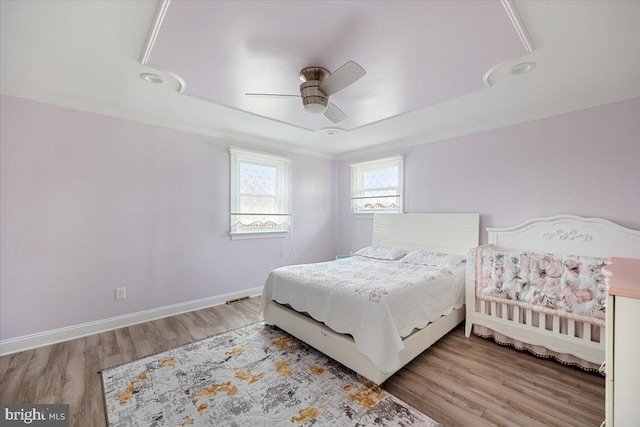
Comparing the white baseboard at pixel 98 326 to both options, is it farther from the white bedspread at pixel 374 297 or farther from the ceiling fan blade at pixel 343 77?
the ceiling fan blade at pixel 343 77

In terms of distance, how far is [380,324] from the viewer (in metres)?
1.92

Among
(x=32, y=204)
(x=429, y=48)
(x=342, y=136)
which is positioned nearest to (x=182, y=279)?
(x=32, y=204)

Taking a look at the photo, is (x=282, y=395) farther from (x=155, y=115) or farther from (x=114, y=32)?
(x=155, y=115)

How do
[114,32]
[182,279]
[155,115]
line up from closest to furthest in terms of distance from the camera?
[114,32]
[155,115]
[182,279]

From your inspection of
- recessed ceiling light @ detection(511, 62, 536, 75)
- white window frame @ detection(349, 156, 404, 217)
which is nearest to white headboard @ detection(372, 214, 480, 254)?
white window frame @ detection(349, 156, 404, 217)

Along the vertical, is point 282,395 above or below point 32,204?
below

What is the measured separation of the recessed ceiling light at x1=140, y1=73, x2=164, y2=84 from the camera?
2.19m

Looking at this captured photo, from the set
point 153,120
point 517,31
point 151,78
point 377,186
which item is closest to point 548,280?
point 517,31

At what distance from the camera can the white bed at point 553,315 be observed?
2.20 meters

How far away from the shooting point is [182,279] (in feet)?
11.3

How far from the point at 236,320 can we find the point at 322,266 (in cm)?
127

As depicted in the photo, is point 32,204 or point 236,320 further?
point 236,320

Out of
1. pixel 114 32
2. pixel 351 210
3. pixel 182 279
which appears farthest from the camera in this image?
pixel 351 210

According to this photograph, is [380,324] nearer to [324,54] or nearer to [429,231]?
[324,54]
